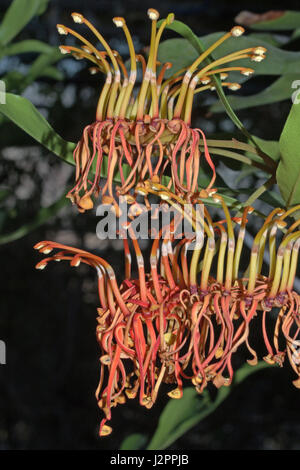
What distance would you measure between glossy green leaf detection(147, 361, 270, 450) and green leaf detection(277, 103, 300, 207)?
0.35m

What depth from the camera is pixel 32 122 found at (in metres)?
0.42

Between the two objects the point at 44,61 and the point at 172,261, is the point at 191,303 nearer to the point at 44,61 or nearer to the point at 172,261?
the point at 172,261

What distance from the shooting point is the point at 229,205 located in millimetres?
481

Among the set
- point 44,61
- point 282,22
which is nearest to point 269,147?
point 282,22

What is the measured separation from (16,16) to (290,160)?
0.54 m

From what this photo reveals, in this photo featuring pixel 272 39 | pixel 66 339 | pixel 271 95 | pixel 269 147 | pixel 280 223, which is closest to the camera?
pixel 280 223

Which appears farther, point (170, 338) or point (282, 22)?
point (282, 22)

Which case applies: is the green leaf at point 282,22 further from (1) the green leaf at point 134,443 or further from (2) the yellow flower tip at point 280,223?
(1) the green leaf at point 134,443

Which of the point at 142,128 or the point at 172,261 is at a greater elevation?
the point at 142,128

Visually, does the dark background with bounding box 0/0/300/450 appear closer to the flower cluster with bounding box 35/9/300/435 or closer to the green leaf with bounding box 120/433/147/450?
the green leaf with bounding box 120/433/147/450

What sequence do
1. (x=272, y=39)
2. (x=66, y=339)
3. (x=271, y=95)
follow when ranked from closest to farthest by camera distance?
(x=271, y=95), (x=272, y=39), (x=66, y=339)

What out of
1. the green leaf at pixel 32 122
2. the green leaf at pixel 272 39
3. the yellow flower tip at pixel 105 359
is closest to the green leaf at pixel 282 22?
the green leaf at pixel 272 39

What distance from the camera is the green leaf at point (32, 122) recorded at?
1.35ft
